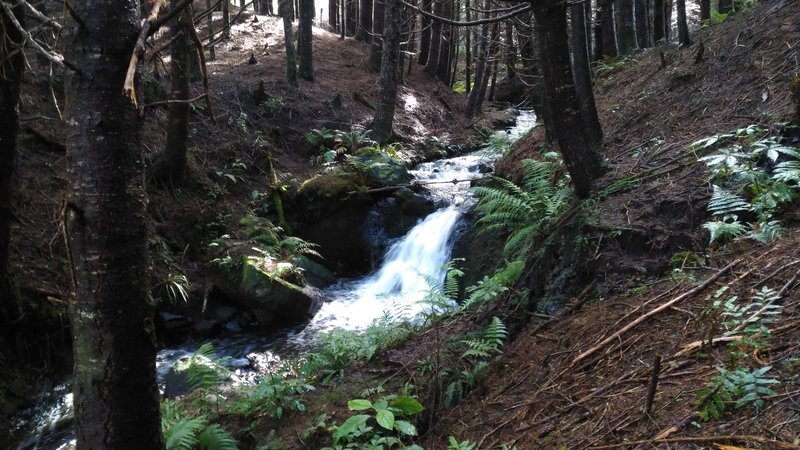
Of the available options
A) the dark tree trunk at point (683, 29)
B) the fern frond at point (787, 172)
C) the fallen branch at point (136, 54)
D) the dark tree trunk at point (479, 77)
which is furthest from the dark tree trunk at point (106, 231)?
the dark tree trunk at point (479, 77)

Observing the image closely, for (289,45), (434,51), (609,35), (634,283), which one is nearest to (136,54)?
(634,283)

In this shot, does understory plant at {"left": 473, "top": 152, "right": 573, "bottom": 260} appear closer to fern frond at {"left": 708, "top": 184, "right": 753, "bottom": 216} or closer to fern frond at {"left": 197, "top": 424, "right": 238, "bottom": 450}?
fern frond at {"left": 708, "top": 184, "right": 753, "bottom": 216}

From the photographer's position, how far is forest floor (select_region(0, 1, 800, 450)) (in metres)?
2.46

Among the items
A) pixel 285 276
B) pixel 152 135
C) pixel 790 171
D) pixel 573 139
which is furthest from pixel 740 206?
pixel 152 135

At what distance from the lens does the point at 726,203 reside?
12.8 feet

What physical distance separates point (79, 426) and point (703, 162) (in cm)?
512

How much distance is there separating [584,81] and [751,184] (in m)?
3.16

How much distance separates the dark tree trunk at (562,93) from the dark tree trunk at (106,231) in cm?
330

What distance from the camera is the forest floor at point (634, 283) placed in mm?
2459

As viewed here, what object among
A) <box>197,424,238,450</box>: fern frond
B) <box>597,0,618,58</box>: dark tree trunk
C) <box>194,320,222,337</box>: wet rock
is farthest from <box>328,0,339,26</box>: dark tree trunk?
<box>197,424,238,450</box>: fern frond

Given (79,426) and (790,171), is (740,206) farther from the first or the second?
(79,426)

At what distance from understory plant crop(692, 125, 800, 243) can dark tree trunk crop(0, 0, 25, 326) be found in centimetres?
699

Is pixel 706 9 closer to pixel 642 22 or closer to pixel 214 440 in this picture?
pixel 642 22

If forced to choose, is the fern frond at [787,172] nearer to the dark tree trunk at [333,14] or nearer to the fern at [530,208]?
the fern at [530,208]
